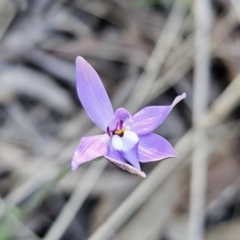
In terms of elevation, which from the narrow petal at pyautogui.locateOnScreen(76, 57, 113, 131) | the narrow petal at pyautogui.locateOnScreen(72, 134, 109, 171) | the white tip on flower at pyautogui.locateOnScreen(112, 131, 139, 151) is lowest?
the narrow petal at pyautogui.locateOnScreen(72, 134, 109, 171)

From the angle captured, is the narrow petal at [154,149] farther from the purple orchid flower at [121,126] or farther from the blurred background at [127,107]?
the blurred background at [127,107]

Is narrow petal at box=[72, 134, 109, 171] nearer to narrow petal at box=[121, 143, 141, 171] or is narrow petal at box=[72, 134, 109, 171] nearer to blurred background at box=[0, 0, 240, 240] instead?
narrow petal at box=[121, 143, 141, 171]

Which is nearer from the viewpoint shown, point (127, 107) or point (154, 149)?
point (154, 149)

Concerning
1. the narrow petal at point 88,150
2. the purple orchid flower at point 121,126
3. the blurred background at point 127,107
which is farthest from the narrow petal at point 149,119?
the blurred background at point 127,107

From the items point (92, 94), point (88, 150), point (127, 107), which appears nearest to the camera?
point (88, 150)

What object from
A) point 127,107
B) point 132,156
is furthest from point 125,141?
point 127,107

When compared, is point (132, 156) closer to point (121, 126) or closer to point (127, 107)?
point (121, 126)

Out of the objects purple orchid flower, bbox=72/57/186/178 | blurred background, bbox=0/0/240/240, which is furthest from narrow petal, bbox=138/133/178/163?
blurred background, bbox=0/0/240/240

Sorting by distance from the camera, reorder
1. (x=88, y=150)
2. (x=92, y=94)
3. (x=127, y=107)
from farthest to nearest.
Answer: (x=127, y=107) < (x=92, y=94) < (x=88, y=150)
